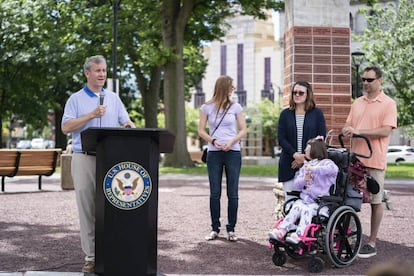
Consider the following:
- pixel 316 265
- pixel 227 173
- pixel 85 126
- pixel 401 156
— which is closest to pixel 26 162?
pixel 227 173

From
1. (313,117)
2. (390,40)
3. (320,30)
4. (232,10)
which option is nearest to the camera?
(313,117)

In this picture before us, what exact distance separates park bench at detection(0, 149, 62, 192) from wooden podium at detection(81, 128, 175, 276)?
1041cm

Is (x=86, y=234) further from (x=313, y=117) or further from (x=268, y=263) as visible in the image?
(x=313, y=117)

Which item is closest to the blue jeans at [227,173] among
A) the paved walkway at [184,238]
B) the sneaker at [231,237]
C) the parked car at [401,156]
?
the sneaker at [231,237]

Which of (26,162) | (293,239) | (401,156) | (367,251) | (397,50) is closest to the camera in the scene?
(293,239)

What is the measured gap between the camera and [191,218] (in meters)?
10.3

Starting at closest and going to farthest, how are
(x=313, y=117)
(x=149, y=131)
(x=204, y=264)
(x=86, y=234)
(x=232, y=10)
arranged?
(x=149, y=131)
(x=86, y=234)
(x=204, y=264)
(x=313, y=117)
(x=232, y=10)

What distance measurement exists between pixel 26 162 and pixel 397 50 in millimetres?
31666

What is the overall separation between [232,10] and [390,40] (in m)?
16.0

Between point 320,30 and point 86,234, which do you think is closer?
point 86,234

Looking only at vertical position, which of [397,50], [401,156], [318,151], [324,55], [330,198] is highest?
[397,50]

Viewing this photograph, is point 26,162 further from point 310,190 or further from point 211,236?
point 310,190

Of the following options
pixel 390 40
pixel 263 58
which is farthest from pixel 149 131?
pixel 263 58

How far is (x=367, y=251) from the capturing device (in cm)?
699
